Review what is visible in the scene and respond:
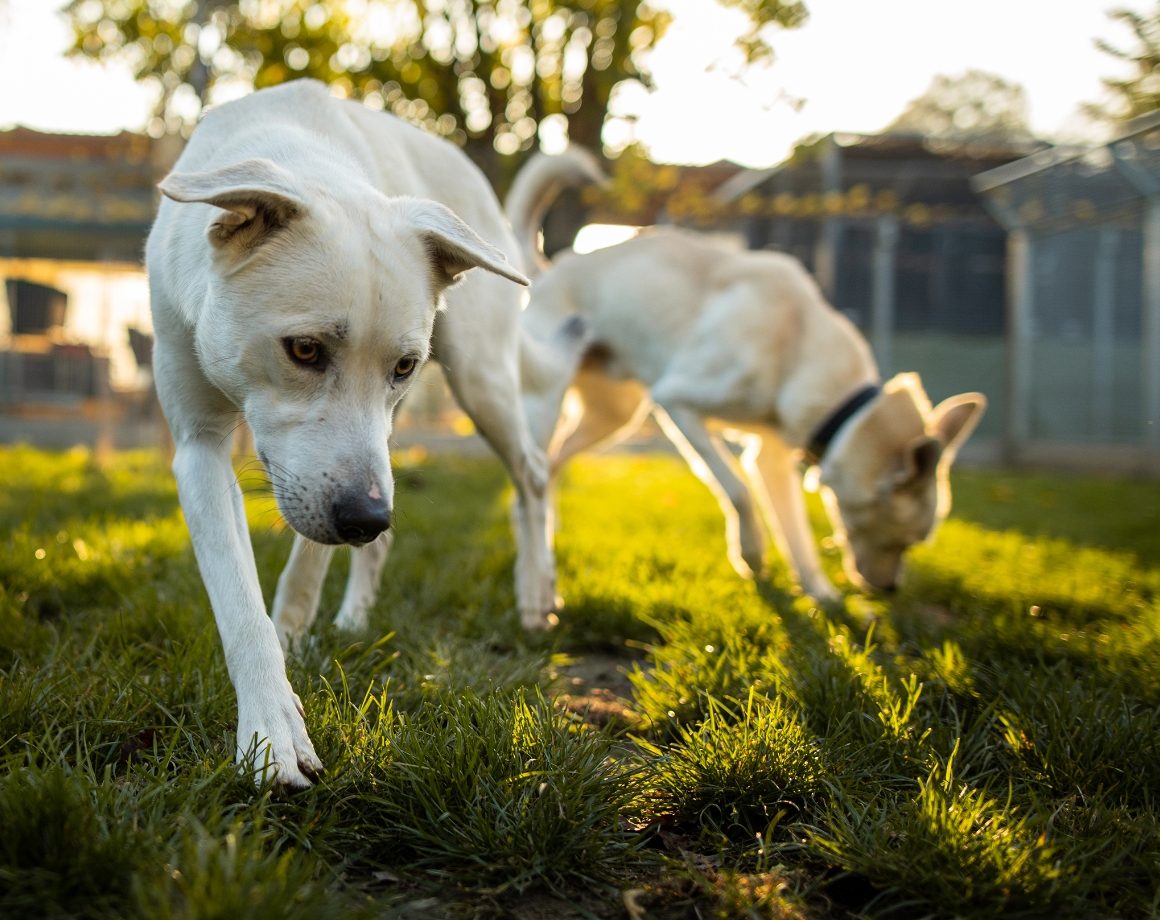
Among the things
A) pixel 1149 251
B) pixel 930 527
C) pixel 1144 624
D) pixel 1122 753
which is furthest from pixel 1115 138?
pixel 1122 753

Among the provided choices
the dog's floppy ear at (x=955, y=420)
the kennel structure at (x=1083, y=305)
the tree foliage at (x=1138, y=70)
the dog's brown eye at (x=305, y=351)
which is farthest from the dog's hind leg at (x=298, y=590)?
the kennel structure at (x=1083, y=305)

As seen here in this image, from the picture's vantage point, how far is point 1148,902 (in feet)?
5.71

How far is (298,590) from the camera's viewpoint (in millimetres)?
2910

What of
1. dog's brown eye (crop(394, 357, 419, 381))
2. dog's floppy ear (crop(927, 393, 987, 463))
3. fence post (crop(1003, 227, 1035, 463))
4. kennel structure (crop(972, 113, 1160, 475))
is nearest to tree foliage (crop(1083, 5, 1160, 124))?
kennel structure (crop(972, 113, 1160, 475))

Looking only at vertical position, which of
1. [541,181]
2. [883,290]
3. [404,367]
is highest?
[541,181]

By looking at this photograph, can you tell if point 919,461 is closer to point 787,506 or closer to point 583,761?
point 787,506

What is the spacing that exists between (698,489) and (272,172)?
22.2ft

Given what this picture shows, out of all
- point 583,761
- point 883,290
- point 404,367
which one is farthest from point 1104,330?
point 583,761

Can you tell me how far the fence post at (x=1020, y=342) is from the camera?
1329cm

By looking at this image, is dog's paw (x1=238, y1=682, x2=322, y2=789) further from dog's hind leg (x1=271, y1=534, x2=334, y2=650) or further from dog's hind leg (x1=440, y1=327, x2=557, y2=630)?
dog's hind leg (x1=440, y1=327, x2=557, y2=630)

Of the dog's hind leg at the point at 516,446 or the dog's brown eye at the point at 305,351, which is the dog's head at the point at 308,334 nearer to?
the dog's brown eye at the point at 305,351

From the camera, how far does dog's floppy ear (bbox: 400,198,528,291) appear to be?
2.36m

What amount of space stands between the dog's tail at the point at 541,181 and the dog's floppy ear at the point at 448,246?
2911 mm

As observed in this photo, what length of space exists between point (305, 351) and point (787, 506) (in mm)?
3719
